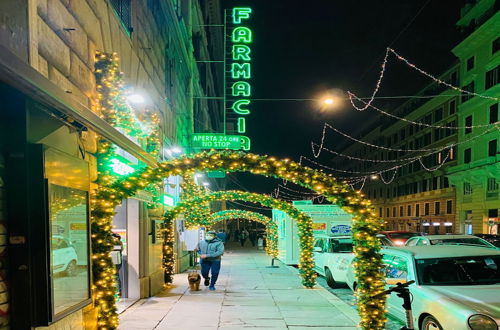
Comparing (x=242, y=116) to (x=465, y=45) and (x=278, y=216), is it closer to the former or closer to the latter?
(x=278, y=216)

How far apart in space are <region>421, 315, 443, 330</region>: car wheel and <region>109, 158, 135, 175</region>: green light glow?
546 centimetres

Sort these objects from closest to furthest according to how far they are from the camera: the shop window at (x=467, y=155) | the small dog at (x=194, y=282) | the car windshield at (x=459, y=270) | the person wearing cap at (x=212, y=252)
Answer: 1. the car windshield at (x=459, y=270)
2. the small dog at (x=194, y=282)
3. the person wearing cap at (x=212, y=252)
4. the shop window at (x=467, y=155)

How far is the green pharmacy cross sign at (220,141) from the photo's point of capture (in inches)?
597

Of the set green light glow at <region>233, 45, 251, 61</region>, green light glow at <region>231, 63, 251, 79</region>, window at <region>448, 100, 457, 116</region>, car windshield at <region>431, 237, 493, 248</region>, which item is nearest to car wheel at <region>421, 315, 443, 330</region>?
car windshield at <region>431, 237, 493, 248</region>

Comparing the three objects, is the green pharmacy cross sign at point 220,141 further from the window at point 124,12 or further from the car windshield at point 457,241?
the car windshield at point 457,241

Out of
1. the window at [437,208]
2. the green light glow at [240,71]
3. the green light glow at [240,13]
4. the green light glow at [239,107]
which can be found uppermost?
the green light glow at [240,13]

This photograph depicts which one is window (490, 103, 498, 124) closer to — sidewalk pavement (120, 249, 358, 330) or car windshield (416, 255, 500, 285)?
sidewalk pavement (120, 249, 358, 330)

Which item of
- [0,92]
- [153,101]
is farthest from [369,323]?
[153,101]

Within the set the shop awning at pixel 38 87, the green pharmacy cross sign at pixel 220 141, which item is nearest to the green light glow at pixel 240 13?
the green pharmacy cross sign at pixel 220 141

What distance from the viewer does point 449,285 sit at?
6324 mm

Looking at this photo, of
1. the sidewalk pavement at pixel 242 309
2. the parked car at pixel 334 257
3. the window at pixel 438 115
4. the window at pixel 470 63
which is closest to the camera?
the sidewalk pavement at pixel 242 309

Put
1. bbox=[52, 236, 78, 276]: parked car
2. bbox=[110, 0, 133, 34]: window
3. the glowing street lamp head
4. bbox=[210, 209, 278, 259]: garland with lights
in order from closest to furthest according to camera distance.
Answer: bbox=[52, 236, 78, 276]: parked car → the glowing street lamp head → bbox=[110, 0, 133, 34]: window → bbox=[210, 209, 278, 259]: garland with lights

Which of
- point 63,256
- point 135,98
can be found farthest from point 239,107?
point 63,256

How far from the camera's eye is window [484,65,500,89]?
31516mm
